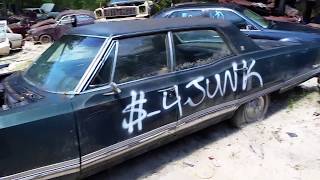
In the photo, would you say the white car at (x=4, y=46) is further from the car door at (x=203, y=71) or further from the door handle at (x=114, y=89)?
the door handle at (x=114, y=89)

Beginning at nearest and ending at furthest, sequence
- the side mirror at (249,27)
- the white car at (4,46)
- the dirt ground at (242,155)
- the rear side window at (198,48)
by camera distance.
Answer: the dirt ground at (242,155) → the rear side window at (198,48) → the side mirror at (249,27) → the white car at (4,46)

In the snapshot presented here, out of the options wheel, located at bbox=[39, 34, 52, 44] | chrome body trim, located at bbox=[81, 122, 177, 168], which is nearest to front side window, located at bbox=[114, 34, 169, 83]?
chrome body trim, located at bbox=[81, 122, 177, 168]

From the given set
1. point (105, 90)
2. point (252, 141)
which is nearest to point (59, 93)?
point (105, 90)

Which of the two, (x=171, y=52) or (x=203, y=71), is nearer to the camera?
(x=171, y=52)

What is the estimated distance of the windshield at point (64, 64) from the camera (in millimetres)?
3504

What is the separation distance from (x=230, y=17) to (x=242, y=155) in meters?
4.69

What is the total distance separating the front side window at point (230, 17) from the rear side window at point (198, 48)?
386 cm

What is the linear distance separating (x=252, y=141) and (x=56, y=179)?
2.50m

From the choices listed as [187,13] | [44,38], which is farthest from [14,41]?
[187,13]

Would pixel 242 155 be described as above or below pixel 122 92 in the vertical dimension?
below

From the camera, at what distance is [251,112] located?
5270 millimetres

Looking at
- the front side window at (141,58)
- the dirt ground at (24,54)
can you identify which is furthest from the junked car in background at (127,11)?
the front side window at (141,58)

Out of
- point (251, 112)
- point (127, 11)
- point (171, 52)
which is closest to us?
point (171, 52)

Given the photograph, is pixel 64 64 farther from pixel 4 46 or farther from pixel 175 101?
pixel 4 46
